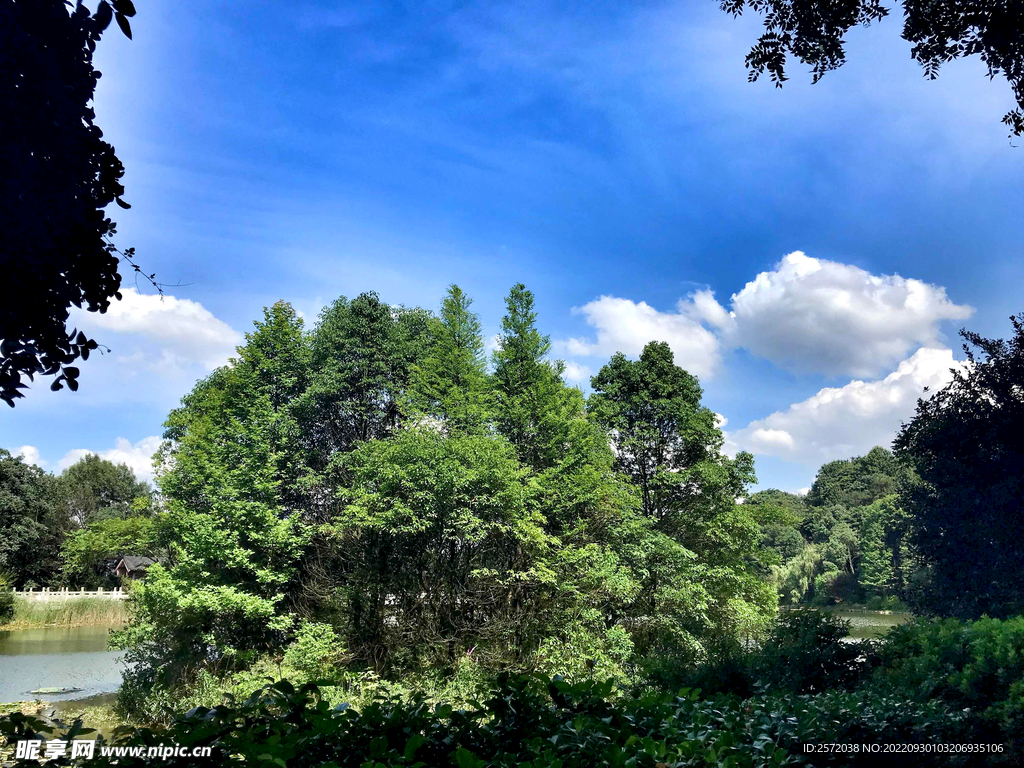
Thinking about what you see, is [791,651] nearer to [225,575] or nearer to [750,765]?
[750,765]

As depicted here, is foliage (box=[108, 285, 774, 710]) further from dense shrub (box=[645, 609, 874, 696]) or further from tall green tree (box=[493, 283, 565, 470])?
dense shrub (box=[645, 609, 874, 696])

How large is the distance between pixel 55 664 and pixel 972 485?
1890cm

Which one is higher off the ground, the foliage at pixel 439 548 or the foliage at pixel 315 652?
the foliage at pixel 439 548

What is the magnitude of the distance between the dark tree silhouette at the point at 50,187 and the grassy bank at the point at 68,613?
900 inches

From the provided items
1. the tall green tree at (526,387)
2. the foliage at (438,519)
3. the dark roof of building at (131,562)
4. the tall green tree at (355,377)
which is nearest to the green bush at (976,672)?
the foliage at (438,519)

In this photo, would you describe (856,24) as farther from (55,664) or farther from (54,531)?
(54,531)

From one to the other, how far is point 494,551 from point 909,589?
6.95 metres

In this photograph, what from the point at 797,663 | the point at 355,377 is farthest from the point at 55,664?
the point at 797,663

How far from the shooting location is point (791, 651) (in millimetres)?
5461

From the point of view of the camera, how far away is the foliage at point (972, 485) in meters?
8.63

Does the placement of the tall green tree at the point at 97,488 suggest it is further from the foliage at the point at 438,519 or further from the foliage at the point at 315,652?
the foliage at the point at 315,652

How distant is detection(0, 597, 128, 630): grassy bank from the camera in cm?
2077

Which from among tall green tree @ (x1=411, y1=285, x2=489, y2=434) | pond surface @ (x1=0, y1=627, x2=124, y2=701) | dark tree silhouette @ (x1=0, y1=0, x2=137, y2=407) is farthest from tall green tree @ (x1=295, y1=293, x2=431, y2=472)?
dark tree silhouette @ (x1=0, y1=0, x2=137, y2=407)

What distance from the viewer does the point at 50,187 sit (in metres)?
2.02
